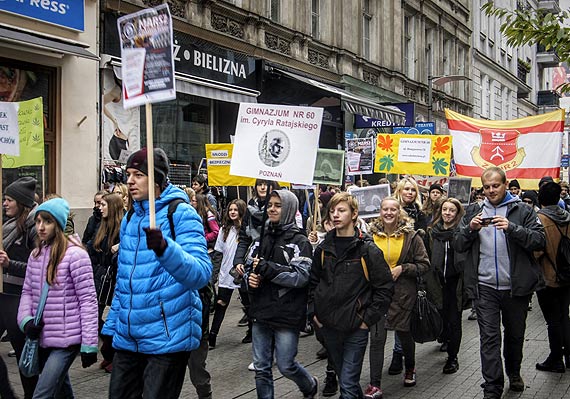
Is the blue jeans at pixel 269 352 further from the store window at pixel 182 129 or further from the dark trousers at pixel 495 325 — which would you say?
the store window at pixel 182 129

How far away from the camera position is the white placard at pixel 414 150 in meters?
12.9

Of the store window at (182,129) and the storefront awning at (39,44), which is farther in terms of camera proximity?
the store window at (182,129)

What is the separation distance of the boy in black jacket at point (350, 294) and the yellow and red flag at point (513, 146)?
466 centimetres

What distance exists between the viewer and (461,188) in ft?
35.6

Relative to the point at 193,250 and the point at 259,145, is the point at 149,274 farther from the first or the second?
the point at 259,145

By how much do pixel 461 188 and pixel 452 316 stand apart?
13.4ft

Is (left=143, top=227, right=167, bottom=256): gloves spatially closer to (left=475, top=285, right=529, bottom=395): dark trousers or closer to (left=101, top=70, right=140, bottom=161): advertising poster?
(left=475, top=285, right=529, bottom=395): dark trousers

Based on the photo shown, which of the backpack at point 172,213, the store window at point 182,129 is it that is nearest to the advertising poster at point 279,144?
the backpack at point 172,213

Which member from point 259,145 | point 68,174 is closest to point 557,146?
point 259,145

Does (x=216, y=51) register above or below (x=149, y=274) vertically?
above

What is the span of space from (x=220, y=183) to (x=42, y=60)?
377 centimetres

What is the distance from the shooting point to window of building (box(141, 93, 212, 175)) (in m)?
14.7

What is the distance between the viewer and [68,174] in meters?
12.5

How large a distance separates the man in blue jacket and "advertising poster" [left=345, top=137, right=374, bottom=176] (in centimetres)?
1151
